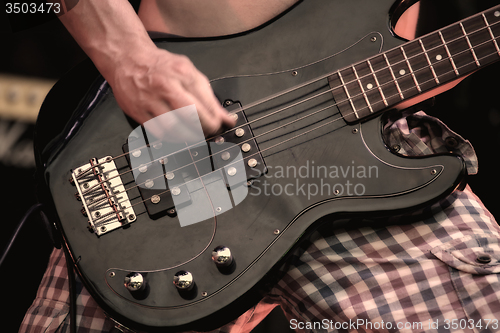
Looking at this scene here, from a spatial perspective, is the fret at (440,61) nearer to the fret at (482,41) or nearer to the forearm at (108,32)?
the fret at (482,41)

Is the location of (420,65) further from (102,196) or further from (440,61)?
(102,196)

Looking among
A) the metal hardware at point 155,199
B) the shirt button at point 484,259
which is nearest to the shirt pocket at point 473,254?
the shirt button at point 484,259

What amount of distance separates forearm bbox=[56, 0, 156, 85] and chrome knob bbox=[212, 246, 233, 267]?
0.38 metres

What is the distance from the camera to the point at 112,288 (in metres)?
0.61

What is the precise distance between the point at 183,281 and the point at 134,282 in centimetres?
8

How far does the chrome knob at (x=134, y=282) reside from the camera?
0.59 metres

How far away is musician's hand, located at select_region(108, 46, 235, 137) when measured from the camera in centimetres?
61

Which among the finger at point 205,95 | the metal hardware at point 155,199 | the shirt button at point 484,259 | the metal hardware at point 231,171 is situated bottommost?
the shirt button at point 484,259

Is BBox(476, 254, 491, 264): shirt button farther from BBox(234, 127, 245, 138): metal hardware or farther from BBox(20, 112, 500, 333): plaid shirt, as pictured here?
BBox(234, 127, 245, 138): metal hardware

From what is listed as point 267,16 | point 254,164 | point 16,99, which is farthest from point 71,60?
point 254,164

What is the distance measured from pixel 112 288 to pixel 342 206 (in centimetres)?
43

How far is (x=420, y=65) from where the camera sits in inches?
26.4

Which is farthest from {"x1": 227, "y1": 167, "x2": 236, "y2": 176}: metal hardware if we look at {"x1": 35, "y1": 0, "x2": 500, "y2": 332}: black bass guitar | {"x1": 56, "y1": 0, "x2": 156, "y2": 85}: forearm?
{"x1": 56, "y1": 0, "x2": 156, "y2": 85}: forearm

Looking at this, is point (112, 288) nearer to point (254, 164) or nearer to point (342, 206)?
point (254, 164)
